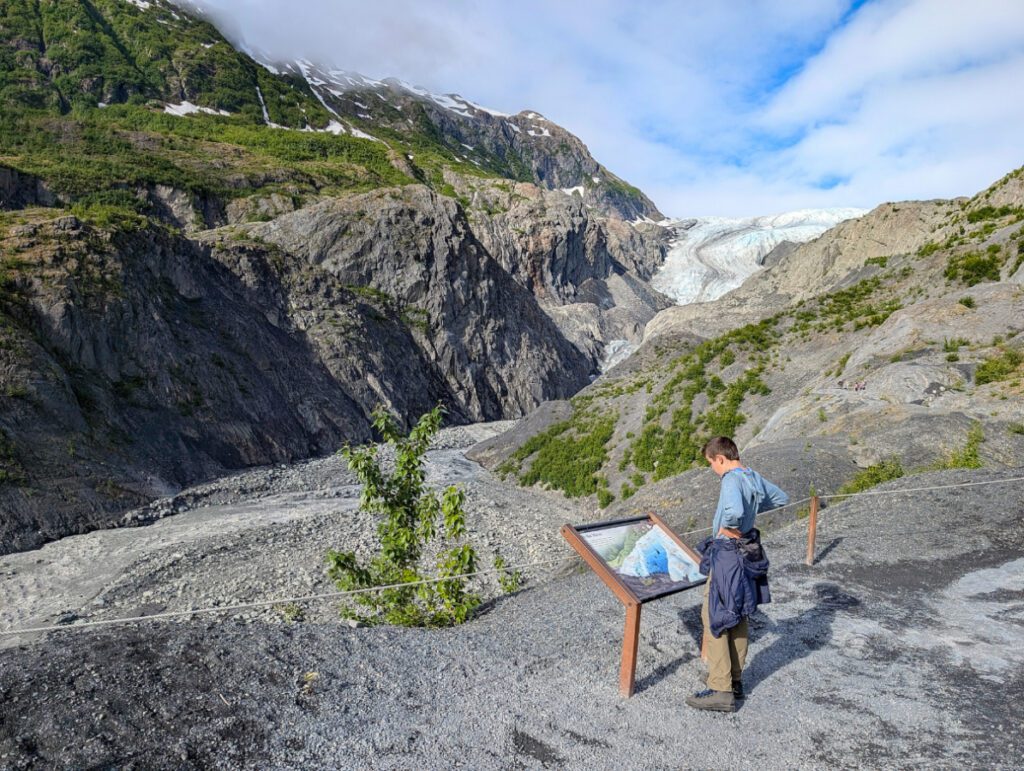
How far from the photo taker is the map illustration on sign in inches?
234

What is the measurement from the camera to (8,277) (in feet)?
89.5

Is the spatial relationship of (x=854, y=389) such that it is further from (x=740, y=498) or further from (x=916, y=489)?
(x=740, y=498)

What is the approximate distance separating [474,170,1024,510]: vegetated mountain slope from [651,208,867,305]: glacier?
107m

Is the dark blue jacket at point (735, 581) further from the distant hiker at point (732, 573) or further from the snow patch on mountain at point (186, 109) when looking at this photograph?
the snow patch on mountain at point (186, 109)

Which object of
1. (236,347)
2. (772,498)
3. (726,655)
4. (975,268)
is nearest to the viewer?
(726,655)

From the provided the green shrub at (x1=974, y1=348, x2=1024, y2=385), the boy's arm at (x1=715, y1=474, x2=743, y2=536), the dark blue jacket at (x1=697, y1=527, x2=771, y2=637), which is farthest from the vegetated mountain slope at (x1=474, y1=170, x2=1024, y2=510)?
the boy's arm at (x1=715, y1=474, x2=743, y2=536)

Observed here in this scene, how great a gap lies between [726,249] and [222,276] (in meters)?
136

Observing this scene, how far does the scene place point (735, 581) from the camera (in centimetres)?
537

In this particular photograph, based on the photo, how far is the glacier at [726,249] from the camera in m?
143

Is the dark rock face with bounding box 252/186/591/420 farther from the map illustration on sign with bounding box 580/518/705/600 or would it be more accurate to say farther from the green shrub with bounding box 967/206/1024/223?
the map illustration on sign with bounding box 580/518/705/600

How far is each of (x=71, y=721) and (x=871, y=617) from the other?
857cm

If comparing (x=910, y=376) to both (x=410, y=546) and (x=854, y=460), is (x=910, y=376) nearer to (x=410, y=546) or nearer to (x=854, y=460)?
(x=854, y=460)

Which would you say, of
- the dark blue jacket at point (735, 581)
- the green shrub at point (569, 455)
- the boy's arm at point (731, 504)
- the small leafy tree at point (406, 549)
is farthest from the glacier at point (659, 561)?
the green shrub at point (569, 455)

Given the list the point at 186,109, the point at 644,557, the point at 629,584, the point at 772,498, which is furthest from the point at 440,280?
the point at 186,109
